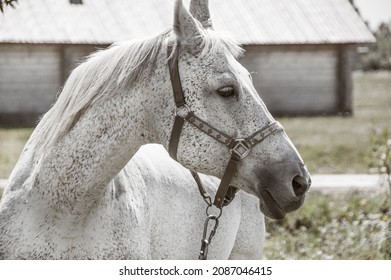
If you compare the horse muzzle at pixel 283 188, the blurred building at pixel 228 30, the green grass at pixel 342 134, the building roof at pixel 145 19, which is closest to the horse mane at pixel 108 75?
the horse muzzle at pixel 283 188

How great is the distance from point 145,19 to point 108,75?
489 centimetres

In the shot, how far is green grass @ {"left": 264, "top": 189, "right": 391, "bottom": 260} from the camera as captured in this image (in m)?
5.09

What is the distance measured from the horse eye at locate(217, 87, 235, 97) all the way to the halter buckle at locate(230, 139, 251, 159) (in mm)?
181

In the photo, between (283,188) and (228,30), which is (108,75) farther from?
(228,30)

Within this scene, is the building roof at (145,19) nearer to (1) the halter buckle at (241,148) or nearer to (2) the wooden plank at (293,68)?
(2) the wooden plank at (293,68)

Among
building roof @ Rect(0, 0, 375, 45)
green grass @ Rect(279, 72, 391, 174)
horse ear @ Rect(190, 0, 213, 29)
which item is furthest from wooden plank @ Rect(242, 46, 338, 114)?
horse ear @ Rect(190, 0, 213, 29)

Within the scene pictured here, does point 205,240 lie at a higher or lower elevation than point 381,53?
higher

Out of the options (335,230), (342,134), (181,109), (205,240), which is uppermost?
(181,109)

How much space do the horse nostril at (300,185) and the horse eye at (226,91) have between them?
1.34ft

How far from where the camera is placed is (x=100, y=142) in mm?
2602

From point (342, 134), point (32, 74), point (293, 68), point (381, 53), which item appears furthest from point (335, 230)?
point (293, 68)
